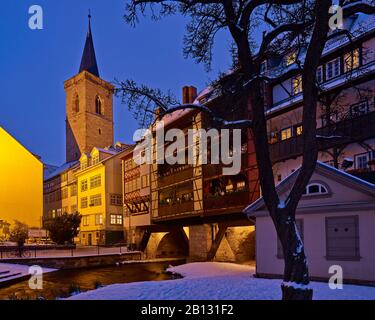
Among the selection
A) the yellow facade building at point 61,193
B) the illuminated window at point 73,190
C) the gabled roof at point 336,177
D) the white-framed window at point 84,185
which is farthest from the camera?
the yellow facade building at point 61,193

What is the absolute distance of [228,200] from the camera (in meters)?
27.8

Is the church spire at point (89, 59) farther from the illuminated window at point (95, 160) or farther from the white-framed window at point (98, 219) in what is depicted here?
the white-framed window at point (98, 219)

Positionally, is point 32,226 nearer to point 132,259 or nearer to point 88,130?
point 132,259

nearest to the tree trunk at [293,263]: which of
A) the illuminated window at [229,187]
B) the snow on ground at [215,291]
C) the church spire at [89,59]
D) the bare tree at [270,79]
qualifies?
the bare tree at [270,79]

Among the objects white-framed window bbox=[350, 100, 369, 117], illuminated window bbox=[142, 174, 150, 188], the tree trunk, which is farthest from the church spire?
the tree trunk

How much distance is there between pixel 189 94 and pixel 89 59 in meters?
53.7

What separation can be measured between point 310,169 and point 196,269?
17.1 meters

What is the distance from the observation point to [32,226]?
50.8 meters

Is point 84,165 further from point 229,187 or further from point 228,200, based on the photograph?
point 228,200

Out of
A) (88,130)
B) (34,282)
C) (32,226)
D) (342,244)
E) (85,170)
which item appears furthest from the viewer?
(88,130)

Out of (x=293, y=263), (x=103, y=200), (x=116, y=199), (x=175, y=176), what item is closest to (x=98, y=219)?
(x=103, y=200)

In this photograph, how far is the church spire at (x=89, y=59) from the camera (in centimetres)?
8619

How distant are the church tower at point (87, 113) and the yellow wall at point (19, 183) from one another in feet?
91.6
